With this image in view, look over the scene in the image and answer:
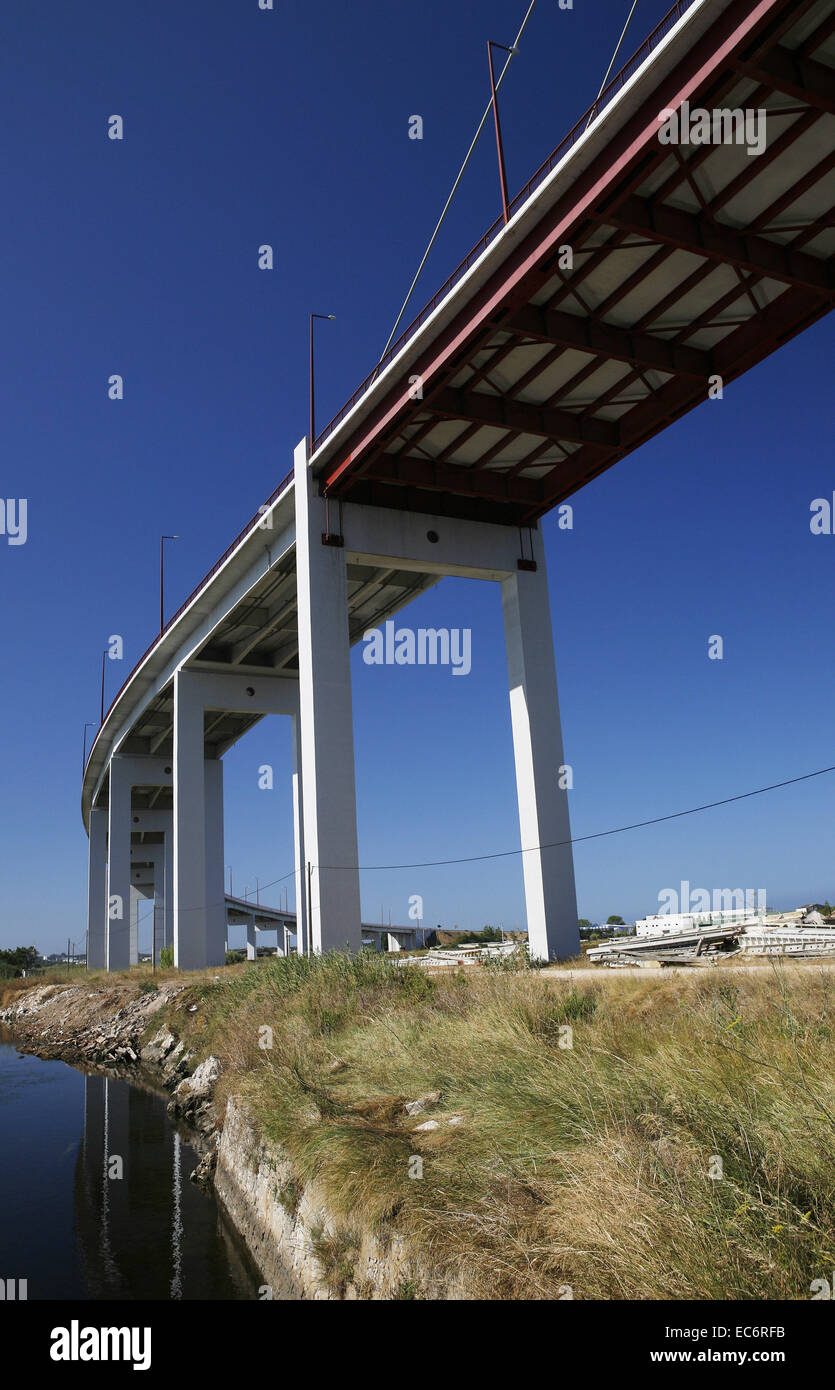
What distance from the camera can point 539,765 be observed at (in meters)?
21.9

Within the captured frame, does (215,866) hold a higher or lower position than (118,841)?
lower

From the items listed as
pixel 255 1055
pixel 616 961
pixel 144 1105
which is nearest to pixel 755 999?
pixel 255 1055

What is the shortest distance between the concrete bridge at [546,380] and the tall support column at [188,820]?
3845 millimetres

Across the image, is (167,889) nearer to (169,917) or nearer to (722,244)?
(169,917)

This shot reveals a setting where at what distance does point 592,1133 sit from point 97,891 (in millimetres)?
59681

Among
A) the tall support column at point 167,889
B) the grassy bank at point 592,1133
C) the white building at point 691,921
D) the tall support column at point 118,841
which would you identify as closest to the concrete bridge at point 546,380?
the white building at point 691,921

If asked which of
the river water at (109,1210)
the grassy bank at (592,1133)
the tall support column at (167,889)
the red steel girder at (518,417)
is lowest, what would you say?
the river water at (109,1210)

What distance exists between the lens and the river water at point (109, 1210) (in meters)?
8.55

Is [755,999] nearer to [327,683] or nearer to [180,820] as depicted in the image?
[327,683]

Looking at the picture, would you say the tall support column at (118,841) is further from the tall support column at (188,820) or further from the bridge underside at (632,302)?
the bridge underside at (632,302)

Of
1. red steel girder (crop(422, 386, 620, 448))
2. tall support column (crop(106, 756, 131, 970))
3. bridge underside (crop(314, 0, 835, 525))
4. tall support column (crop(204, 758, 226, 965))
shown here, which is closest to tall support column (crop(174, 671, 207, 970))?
tall support column (crop(204, 758, 226, 965))

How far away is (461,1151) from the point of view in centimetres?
632

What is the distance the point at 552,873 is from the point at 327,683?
23.5 feet

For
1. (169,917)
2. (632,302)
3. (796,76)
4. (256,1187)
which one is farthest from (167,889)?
(796,76)
